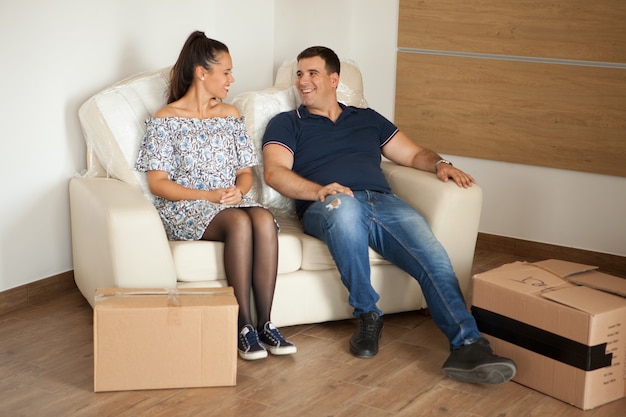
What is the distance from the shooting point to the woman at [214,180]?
10.2ft

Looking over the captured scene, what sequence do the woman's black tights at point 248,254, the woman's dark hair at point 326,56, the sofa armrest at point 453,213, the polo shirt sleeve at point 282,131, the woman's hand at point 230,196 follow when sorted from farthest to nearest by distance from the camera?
the woman's dark hair at point 326,56 < the polo shirt sleeve at point 282,131 < the sofa armrest at point 453,213 < the woman's hand at point 230,196 < the woman's black tights at point 248,254

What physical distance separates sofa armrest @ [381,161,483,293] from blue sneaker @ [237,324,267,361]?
0.80 m

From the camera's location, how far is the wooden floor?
8.83 ft

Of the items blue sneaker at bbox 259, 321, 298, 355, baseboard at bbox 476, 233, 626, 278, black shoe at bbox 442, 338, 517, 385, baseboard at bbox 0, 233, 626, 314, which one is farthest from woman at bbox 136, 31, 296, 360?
baseboard at bbox 476, 233, 626, 278

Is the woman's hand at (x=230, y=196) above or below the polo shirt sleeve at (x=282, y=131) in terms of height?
below

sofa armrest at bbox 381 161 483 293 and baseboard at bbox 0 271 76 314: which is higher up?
sofa armrest at bbox 381 161 483 293

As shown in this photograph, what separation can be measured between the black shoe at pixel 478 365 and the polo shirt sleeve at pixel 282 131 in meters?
1.06

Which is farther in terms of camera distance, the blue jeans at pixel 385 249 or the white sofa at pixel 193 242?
the blue jeans at pixel 385 249

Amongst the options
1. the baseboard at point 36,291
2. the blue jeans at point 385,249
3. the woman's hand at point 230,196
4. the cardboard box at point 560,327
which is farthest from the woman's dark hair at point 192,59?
the cardboard box at point 560,327

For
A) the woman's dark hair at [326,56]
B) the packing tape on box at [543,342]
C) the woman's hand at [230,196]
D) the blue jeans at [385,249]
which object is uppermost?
the woman's dark hair at [326,56]

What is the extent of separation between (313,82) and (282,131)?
0.24m

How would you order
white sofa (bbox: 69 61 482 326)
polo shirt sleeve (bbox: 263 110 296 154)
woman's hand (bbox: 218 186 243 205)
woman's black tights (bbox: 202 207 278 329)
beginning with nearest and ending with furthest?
white sofa (bbox: 69 61 482 326) → woman's black tights (bbox: 202 207 278 329) → woman's hand (bbox: 218 186 243 205) → polo shirt sleeve (bbox: 263 110 296 154)

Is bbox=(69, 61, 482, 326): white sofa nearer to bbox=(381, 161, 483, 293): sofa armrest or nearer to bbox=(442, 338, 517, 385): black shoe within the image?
bbox=(381, 161, 483, 293): sofa armrest

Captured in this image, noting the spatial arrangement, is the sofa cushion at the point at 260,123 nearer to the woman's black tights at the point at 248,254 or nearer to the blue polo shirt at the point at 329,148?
the blue polo shirt at the point at 329,148
